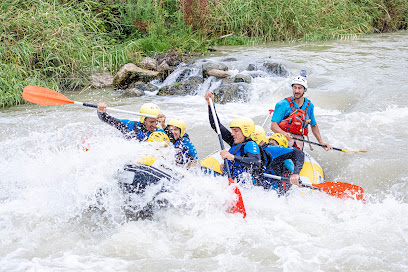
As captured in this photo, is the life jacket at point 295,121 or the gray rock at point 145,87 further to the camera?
the gray rock at point 145,87

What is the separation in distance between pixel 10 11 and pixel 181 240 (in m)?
7.64

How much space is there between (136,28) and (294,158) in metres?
9.60

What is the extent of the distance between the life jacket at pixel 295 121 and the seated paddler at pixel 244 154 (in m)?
1.01

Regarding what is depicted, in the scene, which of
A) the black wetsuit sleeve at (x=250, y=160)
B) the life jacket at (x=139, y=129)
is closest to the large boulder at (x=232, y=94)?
the life jacket at (x=139, y=129)

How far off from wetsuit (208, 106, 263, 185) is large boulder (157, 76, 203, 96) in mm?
5406

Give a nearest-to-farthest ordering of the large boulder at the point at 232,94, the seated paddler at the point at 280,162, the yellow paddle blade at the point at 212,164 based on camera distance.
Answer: the seated paddler at the point at 280,162 → the yellow paddle blade at the point at 212,164 → the large boulder at the point at 232,94

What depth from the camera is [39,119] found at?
7992 mm

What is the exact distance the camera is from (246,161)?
4422mm

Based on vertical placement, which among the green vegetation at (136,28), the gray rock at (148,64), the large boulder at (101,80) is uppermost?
the green vegetation at (136,28)

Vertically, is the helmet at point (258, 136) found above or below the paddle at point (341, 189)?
above

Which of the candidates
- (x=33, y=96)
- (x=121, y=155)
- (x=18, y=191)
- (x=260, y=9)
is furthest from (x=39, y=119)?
(x=260, y=9)

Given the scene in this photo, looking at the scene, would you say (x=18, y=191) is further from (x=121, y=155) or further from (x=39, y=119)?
(x=39, y=119)

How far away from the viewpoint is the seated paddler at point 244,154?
4.43 m

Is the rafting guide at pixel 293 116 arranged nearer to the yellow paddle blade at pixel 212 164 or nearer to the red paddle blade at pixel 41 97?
the yellow paddle blade at pixel 212 164
